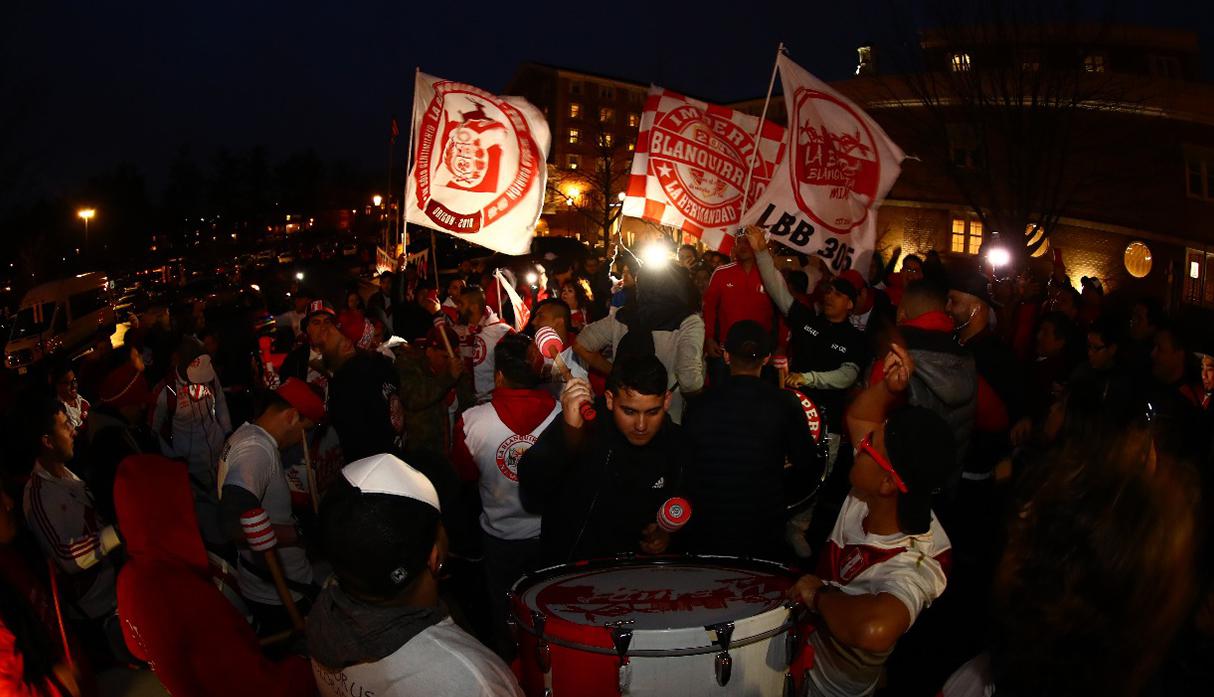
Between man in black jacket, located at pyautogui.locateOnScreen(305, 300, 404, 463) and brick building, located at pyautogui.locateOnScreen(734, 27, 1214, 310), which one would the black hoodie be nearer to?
man in black jacket, located at pyautogui.locateOnScreen(305, 300, 404, 463)

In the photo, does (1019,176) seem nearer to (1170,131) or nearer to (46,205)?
(1170,131)

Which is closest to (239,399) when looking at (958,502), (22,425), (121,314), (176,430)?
(176,430)

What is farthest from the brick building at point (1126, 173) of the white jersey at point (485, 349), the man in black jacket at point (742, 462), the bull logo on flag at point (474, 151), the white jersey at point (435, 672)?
the white jersey at point (435, 672)

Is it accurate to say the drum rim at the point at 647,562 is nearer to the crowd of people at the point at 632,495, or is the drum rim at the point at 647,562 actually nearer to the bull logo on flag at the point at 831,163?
the crowd of people at the point at 632,495

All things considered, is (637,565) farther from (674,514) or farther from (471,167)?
(471,167)

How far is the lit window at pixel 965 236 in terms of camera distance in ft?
93.5

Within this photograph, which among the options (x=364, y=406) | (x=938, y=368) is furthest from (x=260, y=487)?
(x=938, y=368)

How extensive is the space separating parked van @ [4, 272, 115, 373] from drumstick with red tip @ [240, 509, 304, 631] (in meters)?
18.5

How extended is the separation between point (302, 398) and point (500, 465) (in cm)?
130


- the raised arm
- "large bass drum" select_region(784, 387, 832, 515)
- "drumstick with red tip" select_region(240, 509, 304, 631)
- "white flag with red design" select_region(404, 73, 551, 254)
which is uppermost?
"white flag with red design" select_region(404, 73, 551, 254)

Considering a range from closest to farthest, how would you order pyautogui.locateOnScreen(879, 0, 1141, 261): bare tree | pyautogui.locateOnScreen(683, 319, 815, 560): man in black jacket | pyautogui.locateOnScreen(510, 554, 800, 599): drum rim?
pyautogui.locateOnScreen(510, 554, 800, 599): drum rim < pyautogui.locateOnScreen(683, 319, 815, 560): man in black jacket < pyautogui.locateOnScreen(879, 0, 1141, 261): bare tree

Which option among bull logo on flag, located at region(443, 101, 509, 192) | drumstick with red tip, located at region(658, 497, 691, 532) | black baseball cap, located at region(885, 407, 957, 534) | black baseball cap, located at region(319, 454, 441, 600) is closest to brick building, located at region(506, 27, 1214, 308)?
bull logo on flag, located at region(443, 101, 509, 192)

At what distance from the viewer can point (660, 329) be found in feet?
21.1

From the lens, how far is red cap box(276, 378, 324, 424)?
4598mm
